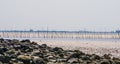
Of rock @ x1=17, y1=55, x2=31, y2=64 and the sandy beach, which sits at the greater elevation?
rock @ x1=17, y1=55, x2=31, y2=64

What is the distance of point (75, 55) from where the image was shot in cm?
1733

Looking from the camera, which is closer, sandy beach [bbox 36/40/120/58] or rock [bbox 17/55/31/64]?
rock [bbox 17/55/31/64]

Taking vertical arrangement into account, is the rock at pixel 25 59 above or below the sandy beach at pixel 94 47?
above

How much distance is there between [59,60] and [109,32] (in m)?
117

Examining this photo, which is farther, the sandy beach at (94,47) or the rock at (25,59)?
the sandy beach at (94,47)

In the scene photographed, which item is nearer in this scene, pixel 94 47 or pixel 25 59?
pixel 25 59

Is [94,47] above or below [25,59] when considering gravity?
below

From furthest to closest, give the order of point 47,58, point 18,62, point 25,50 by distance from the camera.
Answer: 1. point 25,50
2. point 47,58
3. point 18,62

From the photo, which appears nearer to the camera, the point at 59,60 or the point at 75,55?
the point at 59,60

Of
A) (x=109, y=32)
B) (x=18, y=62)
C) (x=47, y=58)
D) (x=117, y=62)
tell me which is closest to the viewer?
(x=18, y=62)

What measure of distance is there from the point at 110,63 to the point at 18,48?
22.8 feet

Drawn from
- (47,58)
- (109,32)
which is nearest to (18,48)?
(47,58)

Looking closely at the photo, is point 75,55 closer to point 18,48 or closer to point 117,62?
point 117,62

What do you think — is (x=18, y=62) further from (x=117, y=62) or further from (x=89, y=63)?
(x=117, y=62)
